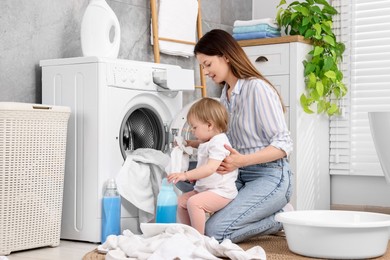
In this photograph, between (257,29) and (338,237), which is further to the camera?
(257,29)

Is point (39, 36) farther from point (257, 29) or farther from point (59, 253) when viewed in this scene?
point (257, 29)

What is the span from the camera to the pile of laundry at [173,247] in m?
2.31

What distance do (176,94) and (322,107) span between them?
120 cm

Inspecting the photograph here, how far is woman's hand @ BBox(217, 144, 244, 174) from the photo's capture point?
110 inches

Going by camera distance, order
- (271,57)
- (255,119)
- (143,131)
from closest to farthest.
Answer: (255,119), (143,131), (271,57)

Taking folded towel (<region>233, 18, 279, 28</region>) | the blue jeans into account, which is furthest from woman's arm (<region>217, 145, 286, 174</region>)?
folded towel (<region>233, 18, 279, 28</region>)

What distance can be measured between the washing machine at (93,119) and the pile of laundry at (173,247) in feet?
1.45

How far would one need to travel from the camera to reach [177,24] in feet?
13.4

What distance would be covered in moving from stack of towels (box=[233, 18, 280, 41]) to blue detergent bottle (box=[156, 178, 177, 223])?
5.53ft

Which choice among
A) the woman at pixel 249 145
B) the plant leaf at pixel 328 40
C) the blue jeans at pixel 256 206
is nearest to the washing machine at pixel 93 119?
the woman at pixel 249 145

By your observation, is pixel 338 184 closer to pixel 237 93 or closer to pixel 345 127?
pixel 345 127

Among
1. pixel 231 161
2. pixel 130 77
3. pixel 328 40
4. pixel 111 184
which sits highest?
pixel 328 40

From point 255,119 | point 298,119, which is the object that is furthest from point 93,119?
point 298,119

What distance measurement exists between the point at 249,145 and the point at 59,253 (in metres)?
0.92
